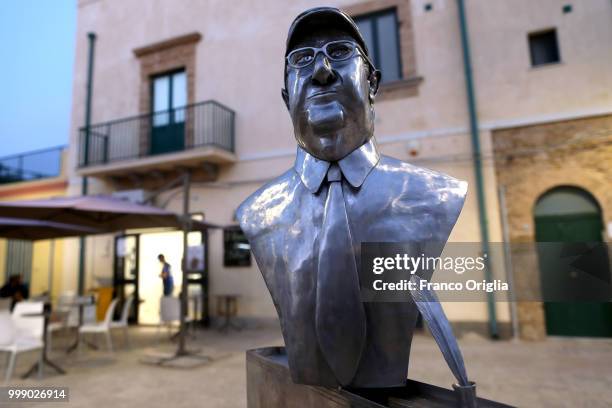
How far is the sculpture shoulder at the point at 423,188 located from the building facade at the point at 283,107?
8.46 ft

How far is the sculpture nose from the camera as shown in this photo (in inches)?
49.5

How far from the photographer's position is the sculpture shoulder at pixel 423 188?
129 centimetres

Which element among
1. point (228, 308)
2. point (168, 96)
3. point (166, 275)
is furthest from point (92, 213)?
point (168, 96)

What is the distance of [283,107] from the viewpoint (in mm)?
8562

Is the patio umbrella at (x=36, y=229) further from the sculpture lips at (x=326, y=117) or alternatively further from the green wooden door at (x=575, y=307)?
the green wooden door at (x=575, y=307)

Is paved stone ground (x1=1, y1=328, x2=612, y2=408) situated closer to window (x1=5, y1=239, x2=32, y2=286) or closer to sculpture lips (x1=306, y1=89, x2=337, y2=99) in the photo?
sculpture lips (x1=306, y1=89, x2=337, y2=99)

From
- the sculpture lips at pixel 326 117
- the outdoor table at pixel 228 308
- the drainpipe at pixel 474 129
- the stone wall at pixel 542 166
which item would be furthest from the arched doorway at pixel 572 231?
the sculpture lips at pixel 326 117

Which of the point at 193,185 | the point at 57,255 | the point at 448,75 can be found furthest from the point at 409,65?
the point at 57,255

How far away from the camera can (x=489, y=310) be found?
6.71 m

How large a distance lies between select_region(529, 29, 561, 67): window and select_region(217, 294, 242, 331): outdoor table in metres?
6.62

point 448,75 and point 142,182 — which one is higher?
point 448,75

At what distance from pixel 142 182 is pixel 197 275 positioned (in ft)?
10.1

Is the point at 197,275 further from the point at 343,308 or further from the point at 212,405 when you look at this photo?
the point at 343,308

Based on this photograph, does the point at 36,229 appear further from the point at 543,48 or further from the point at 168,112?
the point at 543,48
